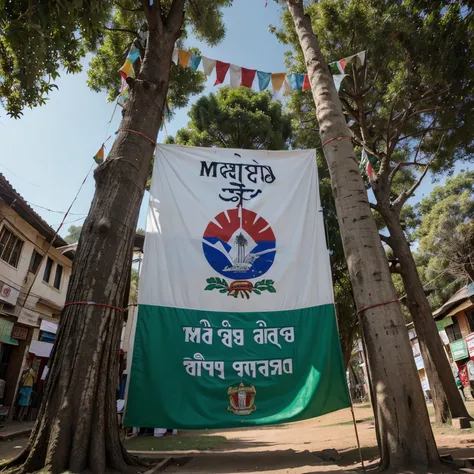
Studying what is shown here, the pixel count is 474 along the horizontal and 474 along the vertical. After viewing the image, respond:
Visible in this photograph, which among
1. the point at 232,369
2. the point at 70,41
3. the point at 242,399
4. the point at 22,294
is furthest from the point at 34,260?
the point at 242,399

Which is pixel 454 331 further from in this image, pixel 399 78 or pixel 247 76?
pixel 247 76

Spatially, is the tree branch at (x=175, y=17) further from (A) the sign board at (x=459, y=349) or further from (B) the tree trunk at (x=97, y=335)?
(A) the sign board at (x=459, y=349)

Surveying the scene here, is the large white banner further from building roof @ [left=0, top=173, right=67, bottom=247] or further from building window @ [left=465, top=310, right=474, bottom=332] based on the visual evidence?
building window @ [left=465, top=310, right=474, bottom=332]

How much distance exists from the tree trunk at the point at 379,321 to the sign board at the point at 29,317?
40.4 ft

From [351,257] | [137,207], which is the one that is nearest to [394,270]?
[351,257]

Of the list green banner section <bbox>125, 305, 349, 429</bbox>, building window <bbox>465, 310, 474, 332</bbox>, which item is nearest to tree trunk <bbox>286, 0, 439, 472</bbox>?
green banner section <bbox>125, 305, 349, 429</bbox>

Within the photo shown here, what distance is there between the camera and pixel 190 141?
14.3m

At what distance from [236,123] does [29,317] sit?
10593 mm

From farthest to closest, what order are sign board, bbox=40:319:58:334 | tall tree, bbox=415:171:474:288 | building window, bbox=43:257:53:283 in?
tall tree, bbox=415:171:474:288 < building window, bbox=43:257:53:283 < sign board, bbox=40:319:58:334

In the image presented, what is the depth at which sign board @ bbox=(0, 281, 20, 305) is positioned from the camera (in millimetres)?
11840

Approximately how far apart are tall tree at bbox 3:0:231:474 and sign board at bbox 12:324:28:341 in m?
10.9

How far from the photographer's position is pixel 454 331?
21500 mm

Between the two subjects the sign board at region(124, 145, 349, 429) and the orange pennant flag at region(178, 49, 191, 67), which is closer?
the sign board at region(124, 145, 349, 429)

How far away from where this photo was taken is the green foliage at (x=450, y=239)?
17.7 meters
